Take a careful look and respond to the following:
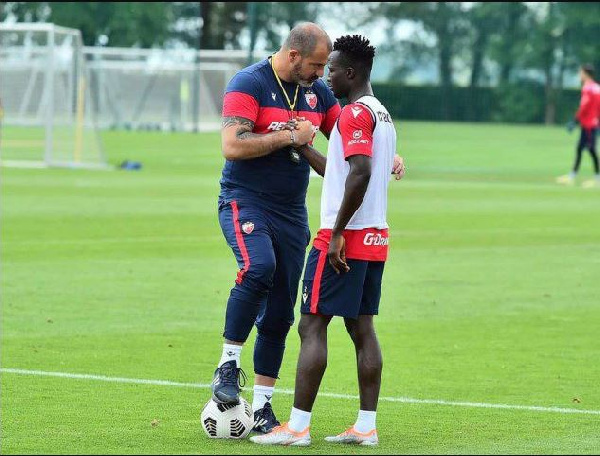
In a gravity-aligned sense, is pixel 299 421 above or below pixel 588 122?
above

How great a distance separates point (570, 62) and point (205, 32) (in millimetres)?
24877

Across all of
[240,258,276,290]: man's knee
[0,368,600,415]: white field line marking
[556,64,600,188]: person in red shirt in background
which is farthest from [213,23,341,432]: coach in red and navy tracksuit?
[556,64,600,188]: person in red shirt in background

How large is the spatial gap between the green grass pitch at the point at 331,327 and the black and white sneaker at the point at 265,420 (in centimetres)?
28

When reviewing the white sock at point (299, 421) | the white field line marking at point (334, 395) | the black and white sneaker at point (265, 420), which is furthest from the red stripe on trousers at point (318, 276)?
the white field line marking at point (334, 395)

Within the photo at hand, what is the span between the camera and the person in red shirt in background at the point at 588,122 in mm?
31312

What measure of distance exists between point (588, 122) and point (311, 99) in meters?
24.5

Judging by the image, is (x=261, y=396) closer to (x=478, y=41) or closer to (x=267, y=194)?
(x=267, y=194)

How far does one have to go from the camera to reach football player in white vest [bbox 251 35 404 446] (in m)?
7.24

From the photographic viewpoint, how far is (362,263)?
7359 mm

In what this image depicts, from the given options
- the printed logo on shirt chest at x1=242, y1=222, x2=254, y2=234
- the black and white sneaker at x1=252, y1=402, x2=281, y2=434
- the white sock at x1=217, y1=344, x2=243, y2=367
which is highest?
the printed logo on shirt chest at x1=242, y1=222, x2=254, y2=234

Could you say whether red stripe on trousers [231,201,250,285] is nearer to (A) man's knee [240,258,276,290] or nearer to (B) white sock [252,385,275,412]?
(A) man's knee [240,258,276,290]

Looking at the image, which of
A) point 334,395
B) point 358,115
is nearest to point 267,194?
point 358,115

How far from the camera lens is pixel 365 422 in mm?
7348

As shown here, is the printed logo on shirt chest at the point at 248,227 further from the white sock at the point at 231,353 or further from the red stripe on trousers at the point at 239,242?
the white sock at the point at 231,353
